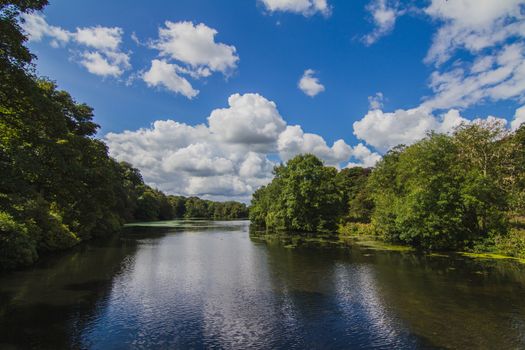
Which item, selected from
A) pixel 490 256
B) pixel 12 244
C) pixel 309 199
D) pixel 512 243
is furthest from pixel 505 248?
pixel 12 244

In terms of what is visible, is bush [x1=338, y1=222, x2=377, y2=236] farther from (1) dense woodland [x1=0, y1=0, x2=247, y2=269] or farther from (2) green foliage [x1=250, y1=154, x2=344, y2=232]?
(1) dense woodland [x1=0, y1=0, x2=247, y2=269]

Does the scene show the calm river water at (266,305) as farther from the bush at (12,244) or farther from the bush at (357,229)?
the bush at (357,229)

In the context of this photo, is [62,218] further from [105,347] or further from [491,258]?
[491,258]

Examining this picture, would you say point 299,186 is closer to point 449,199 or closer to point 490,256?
point 449,199

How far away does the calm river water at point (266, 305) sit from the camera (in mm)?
13008

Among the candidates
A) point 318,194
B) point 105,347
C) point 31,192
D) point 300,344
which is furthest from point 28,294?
point 318,194

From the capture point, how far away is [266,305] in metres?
17.4

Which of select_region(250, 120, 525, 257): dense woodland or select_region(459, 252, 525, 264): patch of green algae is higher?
select_region(250, 120, 525, 257): dense woodland

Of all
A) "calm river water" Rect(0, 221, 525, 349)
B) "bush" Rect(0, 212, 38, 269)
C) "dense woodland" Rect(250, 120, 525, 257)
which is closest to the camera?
"calm river water" Rect(0, 221, 525, 349)

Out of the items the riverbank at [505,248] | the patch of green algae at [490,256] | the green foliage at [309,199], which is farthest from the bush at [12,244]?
the green foliage at [309,199]

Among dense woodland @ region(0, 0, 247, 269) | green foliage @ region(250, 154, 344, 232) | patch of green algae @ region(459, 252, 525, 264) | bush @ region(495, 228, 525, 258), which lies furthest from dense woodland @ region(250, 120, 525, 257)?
dense woodland @ region(0, 0, 247, 269)

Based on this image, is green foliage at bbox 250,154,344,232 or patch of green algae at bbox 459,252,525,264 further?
green foliage at bbox 250,154,344,232

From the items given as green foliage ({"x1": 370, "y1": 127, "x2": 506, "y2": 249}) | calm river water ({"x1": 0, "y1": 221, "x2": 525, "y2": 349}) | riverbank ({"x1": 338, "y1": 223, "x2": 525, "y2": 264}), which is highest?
green foliage ({"x1": 370, "y1": 127, "x2": 506, "y2": 249})

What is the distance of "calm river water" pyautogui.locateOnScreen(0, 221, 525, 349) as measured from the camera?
13.0 m
